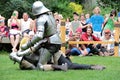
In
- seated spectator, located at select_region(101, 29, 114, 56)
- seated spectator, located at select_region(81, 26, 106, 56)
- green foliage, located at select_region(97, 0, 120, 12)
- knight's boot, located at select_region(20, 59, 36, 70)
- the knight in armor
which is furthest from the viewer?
green foliage, located at select_region(97, 0, 120, 12)

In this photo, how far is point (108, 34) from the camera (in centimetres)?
1784

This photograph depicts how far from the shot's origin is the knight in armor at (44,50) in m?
12.1

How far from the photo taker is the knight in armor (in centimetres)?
1208

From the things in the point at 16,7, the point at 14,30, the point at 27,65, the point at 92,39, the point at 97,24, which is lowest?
the point at 92,39

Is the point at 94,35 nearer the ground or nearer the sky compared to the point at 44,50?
nearer the ground

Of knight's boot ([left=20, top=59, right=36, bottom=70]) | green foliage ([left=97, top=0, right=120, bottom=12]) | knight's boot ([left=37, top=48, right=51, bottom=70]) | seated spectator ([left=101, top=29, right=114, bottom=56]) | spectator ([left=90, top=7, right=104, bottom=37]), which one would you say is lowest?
green foliage ([left=97, top=0, right=120, bottom=12])

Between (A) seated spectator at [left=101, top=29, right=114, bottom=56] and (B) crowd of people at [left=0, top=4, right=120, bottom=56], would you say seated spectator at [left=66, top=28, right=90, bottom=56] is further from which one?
(A) seated spectator at [left=101, top=29, right=114, bottom=56]

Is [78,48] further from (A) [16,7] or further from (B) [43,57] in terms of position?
(B) [43,57]

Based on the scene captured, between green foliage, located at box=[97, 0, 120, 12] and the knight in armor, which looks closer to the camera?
the knight in armor

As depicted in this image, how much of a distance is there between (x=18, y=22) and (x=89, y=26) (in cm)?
315

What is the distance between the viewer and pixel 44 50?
1220cm

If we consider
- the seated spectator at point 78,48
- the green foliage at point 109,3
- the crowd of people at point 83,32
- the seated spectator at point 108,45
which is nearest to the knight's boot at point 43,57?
the crowd of people at point 83,32

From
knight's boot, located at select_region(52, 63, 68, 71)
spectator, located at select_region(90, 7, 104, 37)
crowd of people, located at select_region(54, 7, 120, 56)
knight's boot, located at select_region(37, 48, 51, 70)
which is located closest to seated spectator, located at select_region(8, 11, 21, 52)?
crowd of people, located at select_region(54, 7, 120, 56)

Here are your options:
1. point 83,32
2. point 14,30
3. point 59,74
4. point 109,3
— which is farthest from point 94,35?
point 109,3
